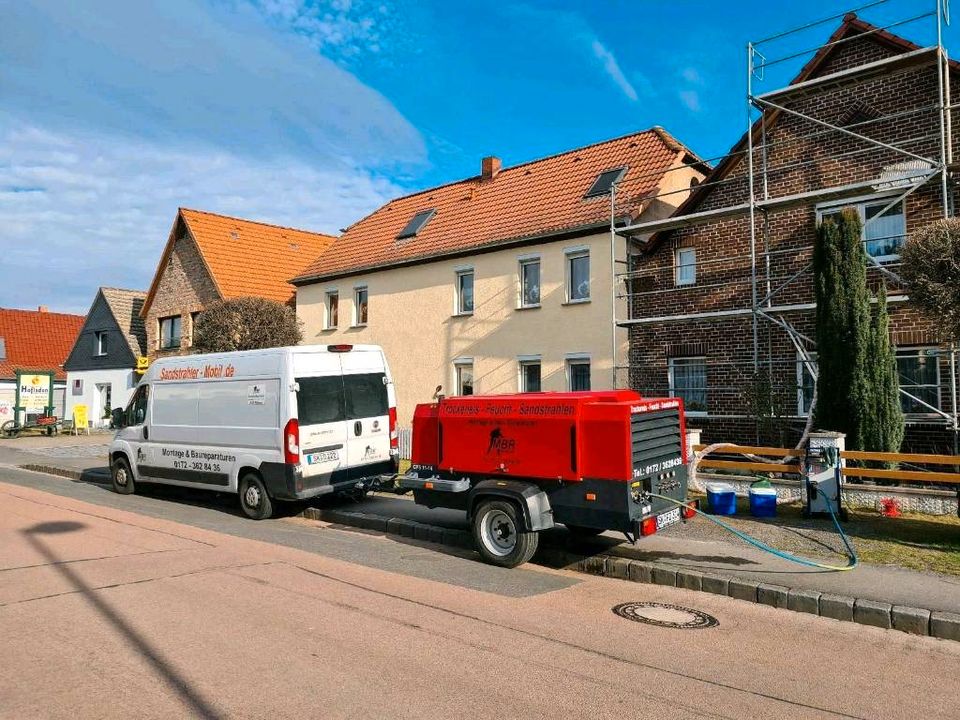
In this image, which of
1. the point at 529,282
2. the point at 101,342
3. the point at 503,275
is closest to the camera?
the point at 529,282

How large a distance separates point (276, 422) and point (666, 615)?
6.52m

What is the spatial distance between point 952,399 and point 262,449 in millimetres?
11161

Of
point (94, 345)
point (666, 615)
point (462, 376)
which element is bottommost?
point (666, 615)

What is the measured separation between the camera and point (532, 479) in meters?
7.96

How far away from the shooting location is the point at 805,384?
14.2 metres

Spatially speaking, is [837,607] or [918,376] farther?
[918,376]

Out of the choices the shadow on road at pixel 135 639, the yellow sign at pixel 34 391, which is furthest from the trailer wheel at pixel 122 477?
the yellow sign at pixel 34 391

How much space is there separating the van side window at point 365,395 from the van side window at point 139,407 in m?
4.44

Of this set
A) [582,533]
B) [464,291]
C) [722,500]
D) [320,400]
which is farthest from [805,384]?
[464,291]

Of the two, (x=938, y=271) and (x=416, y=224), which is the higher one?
(x=416, y=224)

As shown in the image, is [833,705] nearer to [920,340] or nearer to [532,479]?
[532,479]

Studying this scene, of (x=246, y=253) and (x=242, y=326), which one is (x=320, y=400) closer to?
(x=242, y=326)

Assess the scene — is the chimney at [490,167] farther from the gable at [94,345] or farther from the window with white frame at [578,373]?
the gable at [94,345]

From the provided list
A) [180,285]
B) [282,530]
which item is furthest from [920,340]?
[180,285]
